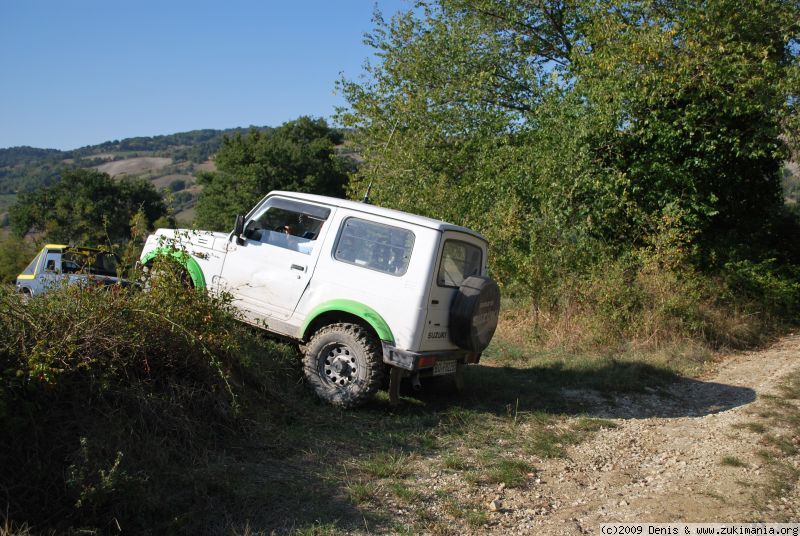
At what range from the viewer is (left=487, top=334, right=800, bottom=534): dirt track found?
464 cm

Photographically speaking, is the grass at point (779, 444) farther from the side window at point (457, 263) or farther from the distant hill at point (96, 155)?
the distant hill at point (96, 155)

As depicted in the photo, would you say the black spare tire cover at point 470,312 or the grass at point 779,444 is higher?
the black spare tire cover at point 470,312

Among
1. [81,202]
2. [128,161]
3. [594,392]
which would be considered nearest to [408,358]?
[594,392]

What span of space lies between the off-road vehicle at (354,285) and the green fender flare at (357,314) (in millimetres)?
10

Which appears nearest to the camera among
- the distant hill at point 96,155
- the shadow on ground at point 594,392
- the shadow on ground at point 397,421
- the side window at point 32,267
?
the shadow on ground at point 397,421

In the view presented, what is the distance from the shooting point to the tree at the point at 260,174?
161 ft

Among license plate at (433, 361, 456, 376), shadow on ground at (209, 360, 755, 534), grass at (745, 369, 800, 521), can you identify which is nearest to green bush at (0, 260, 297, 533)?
shadow on ground at (209, 360, 755, 534)

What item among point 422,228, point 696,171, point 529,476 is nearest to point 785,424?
point 529,476

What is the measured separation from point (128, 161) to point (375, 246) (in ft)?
404

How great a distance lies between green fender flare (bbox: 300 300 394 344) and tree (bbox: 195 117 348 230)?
40.9 m

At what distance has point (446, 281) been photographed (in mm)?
6996

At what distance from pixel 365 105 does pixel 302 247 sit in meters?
12.3

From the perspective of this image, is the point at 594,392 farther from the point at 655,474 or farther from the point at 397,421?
the point at 397,421

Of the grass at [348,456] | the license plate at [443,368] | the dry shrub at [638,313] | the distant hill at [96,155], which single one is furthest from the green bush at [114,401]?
the distant hill at [96,155]
